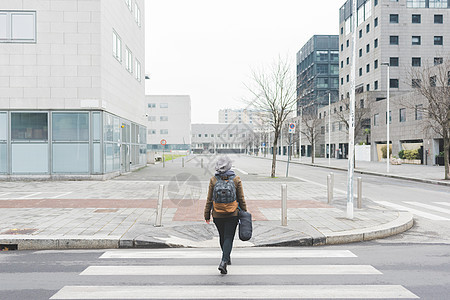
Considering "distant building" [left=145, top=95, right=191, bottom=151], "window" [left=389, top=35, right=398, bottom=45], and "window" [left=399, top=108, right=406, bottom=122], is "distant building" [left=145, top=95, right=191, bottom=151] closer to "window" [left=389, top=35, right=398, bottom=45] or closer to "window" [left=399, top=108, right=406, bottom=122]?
"window" [left=389, top=35, right=398, bottom=45]

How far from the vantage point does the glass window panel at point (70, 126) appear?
17.6m

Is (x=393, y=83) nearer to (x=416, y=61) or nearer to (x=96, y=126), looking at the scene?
(x=416, y=61)

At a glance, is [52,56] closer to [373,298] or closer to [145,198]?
[145,198]

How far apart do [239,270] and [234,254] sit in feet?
2.83

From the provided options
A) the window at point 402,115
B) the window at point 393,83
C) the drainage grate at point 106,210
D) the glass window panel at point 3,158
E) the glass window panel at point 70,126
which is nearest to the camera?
the drainage grate at point 106,210

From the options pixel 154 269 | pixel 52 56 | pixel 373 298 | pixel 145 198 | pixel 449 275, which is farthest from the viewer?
pixel 52 56

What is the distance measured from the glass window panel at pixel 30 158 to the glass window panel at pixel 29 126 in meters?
0.47

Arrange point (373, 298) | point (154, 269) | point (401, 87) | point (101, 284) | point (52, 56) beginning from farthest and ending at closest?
point (401, 87) < point (52, 56) < point (154, 269) < point (101, 284) < point (373, 298)

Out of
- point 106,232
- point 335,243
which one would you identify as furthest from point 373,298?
point 106,232

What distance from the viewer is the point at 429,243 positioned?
261 inches

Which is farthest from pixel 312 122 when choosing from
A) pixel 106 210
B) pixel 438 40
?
pixel 106 210

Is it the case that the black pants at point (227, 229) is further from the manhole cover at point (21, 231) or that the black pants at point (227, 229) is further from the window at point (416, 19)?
the window at point (416, 19)

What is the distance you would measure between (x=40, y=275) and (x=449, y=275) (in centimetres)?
582

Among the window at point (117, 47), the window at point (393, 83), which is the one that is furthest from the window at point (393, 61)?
the window at point (117, 47)
